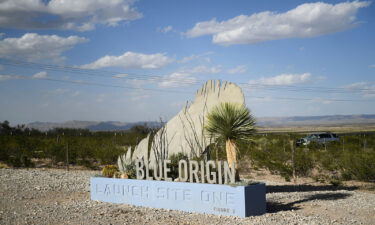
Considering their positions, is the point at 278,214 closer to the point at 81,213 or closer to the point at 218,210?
the point at 218,210

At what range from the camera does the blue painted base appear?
11.1 metres

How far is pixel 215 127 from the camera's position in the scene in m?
11.9

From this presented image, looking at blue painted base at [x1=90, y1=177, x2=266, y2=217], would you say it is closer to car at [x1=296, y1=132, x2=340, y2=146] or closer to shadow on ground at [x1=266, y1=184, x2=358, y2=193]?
shadow on ground at [x1=266, y1=184, x2=358, y2=193]

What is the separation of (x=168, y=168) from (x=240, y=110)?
273 cm

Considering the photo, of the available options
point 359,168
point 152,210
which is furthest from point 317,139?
point 152,210

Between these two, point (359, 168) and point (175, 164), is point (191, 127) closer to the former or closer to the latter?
point (175, 164)

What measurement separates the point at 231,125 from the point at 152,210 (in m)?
3.14

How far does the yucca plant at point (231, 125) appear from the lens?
460 inches

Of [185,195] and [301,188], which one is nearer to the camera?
[185,195]

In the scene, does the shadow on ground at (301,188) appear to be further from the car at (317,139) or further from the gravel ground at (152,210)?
the car at (317,139)

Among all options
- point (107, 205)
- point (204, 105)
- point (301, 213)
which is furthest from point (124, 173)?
point (301, 213)

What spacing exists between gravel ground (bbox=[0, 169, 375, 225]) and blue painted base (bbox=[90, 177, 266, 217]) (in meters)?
0.23

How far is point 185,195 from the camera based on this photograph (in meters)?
12.0

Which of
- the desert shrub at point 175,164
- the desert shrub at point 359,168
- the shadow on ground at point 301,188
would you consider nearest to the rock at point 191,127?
the desert shrub at point 175,164
